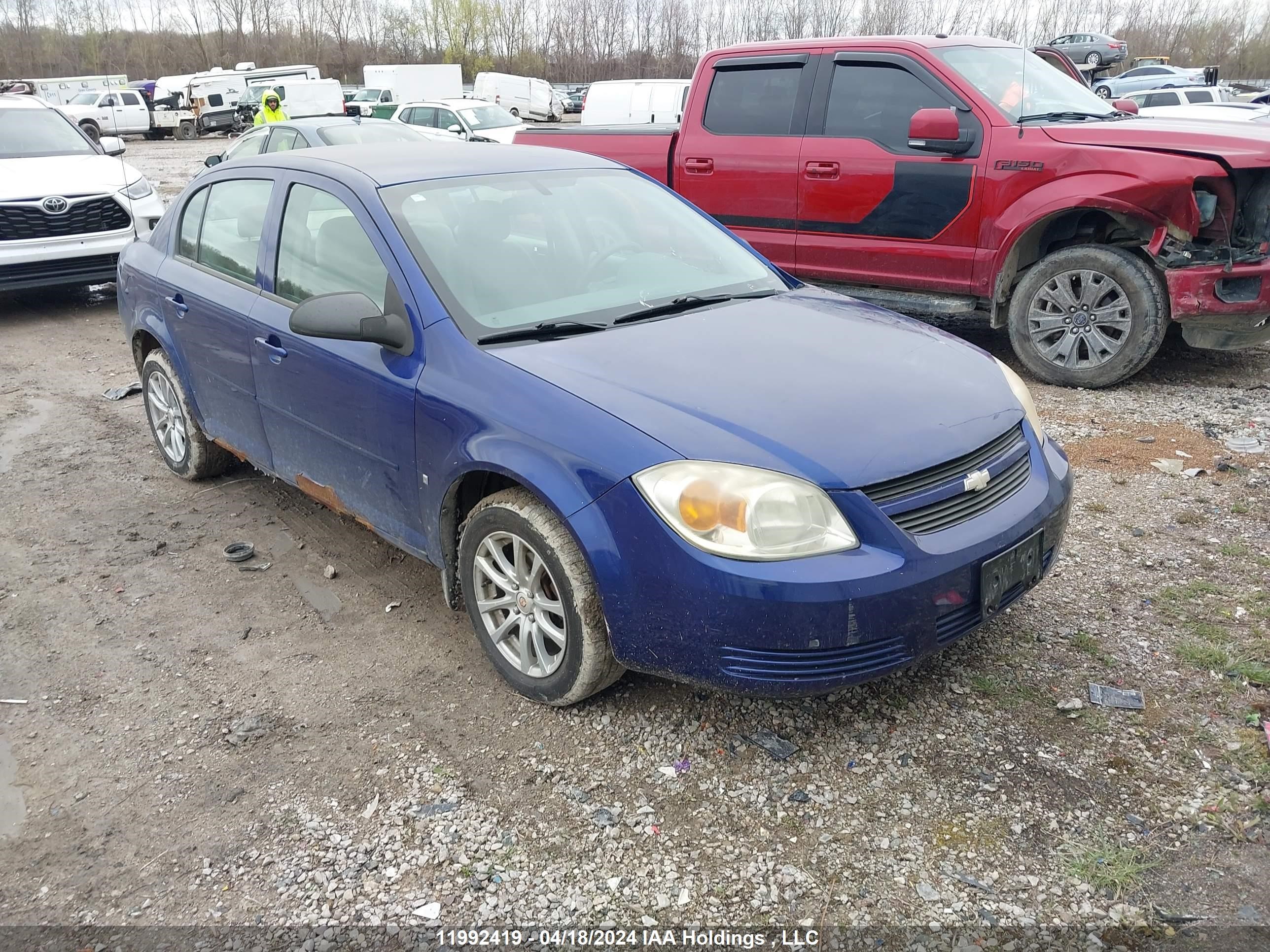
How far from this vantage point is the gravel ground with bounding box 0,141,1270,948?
7.84 feet

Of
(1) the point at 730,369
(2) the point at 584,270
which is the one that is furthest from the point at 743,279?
(1) the point at 730,369

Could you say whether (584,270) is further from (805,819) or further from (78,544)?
A: (78,544)

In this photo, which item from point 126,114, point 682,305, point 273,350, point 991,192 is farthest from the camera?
point 126,114

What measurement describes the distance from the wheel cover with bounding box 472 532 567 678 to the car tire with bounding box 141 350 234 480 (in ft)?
7.99

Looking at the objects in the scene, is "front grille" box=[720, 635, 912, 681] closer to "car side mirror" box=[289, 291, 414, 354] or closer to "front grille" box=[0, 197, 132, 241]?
"car side mirror" box=[289, 291, 414, 354]

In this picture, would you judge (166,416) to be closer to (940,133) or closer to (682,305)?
(682,305)

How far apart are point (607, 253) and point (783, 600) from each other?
1787mm

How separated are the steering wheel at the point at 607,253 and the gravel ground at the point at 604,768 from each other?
144 centimetres

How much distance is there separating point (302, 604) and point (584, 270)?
1777 mm

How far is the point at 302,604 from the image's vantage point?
3.91m

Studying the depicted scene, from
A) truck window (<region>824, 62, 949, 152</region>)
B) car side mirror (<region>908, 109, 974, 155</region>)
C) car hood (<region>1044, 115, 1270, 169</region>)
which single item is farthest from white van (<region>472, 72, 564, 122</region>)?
car hood (<region>1044, 115, 1270, 169</region>)

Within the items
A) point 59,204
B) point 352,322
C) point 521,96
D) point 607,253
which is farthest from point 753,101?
point 521,96

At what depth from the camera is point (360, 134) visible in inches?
436

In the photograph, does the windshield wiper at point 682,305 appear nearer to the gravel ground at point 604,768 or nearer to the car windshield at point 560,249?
the car windshield at point 560,249
